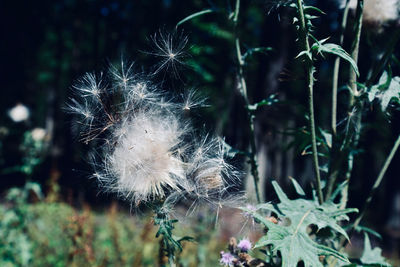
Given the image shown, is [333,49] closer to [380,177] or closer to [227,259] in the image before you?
[380,177]

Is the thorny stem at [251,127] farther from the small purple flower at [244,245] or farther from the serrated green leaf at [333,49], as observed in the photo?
the serrated green leaf at [333,49]

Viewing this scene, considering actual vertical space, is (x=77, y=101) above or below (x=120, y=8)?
below

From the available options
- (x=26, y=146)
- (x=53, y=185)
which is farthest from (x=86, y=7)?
(x=26, y=146)

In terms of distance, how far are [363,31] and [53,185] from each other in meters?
5.57

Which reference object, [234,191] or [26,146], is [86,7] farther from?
[234,191]

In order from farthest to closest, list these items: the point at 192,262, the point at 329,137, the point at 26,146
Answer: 1. the point at 26,146
2. the point at 192,262
3. the point at 329,137

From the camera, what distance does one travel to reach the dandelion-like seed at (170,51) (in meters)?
1.62

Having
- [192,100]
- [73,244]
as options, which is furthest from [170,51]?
[73,244]

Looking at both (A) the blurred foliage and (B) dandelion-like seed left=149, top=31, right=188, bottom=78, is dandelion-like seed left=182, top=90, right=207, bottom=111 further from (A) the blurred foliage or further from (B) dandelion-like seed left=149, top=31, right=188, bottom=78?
(A) the blurred foliage

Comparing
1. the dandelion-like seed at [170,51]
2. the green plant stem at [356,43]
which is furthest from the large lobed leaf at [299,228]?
the dandelion-like seed at [170,51]

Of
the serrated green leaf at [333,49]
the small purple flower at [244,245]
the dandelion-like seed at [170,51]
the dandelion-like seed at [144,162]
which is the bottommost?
the small purple flower at [244,245]

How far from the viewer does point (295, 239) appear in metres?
1.39

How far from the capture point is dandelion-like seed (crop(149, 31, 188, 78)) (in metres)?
1.62

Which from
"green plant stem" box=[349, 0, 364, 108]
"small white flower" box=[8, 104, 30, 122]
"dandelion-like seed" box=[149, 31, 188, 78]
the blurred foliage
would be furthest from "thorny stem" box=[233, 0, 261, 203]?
"small white flower" box=[8, 104, 30, 122]
